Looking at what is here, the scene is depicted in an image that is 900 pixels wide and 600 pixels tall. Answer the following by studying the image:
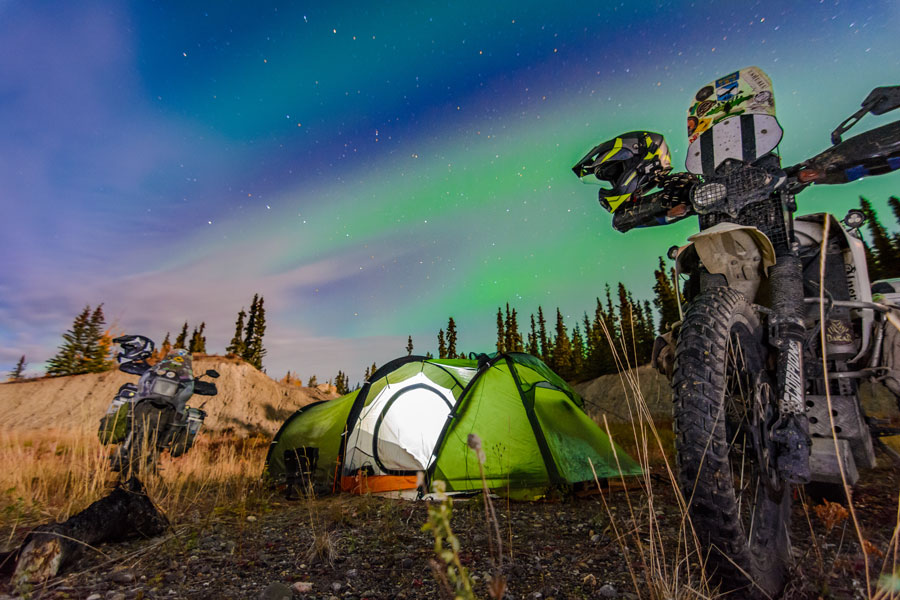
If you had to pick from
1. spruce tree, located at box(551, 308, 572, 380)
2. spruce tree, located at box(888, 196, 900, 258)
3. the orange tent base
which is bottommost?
the orange tent base

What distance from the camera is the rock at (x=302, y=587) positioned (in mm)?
1854

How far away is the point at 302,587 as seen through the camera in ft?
6.15

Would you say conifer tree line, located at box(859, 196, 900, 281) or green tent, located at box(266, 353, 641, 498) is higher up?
conifer tree line, located at box(859, 196, 900, 281)

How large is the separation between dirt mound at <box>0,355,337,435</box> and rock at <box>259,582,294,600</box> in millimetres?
21607

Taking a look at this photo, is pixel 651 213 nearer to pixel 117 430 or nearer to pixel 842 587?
pixel 842 587

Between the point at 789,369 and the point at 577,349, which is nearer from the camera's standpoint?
the point at 789,369

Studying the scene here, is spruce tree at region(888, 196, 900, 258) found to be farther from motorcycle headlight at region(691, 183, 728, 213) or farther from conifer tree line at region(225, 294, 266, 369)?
conifer tree line at region(225, 294, 266, 369)

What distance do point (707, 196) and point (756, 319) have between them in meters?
0.85

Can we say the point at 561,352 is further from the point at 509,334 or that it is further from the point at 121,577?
the point at 121,577

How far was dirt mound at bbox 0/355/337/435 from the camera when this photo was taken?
2080 cm

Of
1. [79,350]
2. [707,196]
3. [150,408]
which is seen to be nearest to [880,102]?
[707,196]

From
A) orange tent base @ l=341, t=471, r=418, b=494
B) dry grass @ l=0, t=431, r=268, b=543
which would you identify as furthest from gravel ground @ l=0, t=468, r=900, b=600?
orange tent base @ l=341, t=471, r=418, b=494

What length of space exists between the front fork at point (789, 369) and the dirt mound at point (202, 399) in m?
22.9

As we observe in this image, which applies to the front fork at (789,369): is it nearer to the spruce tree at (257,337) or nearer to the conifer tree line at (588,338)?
the conifer tree line at (588,338)
